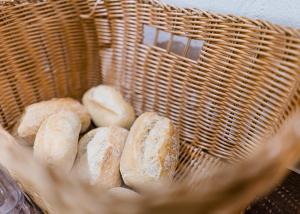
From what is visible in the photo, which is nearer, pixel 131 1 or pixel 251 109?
pixel 251 109

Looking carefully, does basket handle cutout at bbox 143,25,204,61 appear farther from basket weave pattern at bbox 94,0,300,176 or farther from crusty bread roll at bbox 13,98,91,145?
crusty bread roll at bbox 13,98,91,145

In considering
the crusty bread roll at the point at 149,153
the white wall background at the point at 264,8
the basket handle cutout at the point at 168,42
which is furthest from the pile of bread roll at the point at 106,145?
the white wall background at the point at 264,8

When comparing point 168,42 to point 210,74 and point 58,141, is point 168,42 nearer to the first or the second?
point 210,74

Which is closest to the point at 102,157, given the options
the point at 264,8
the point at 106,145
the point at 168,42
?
the point at 106,145

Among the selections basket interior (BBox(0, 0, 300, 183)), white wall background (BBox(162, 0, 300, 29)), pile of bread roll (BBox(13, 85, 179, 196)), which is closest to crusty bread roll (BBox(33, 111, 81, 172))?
pile of bread roll (BBox(13, 85, 179, 196))

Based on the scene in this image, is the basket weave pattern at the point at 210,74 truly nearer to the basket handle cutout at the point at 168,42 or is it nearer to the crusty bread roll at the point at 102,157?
the basket handle cutout at the point at 168,42

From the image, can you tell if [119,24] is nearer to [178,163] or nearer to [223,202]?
[178,163]

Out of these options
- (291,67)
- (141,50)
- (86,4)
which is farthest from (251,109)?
(86,4)
